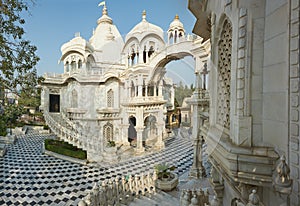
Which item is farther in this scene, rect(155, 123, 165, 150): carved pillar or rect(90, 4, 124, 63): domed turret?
rect(90, 4, 124, 63): domed turret

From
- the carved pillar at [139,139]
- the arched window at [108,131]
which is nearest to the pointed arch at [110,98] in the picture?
the arched window at [108,131]

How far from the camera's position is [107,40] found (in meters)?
16.6

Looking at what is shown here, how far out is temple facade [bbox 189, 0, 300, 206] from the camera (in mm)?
1302

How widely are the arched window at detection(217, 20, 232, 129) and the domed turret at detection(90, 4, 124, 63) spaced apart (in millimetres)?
13608

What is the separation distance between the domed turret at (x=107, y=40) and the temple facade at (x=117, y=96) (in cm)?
99

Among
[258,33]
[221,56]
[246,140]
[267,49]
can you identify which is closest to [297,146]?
[246,140]

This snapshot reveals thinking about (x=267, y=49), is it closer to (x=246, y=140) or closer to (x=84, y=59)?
(x=246, y=140)

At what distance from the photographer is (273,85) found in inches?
59.4

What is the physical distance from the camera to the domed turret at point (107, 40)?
1593 cm

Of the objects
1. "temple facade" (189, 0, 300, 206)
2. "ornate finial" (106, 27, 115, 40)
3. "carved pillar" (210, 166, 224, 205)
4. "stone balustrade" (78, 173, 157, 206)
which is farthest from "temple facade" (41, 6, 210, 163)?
"temple facade" (189, 0, 300, 206)

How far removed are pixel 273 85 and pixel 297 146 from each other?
514 mm

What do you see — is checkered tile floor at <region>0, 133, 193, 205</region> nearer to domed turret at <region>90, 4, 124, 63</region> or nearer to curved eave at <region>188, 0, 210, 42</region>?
curved eave at <region>188, 0, 210, 42</region>

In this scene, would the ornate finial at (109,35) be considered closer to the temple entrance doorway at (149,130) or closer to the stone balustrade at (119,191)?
the temple entrance doorway at (149,130)

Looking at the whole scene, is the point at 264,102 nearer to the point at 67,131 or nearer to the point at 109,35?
the point at 67,131
